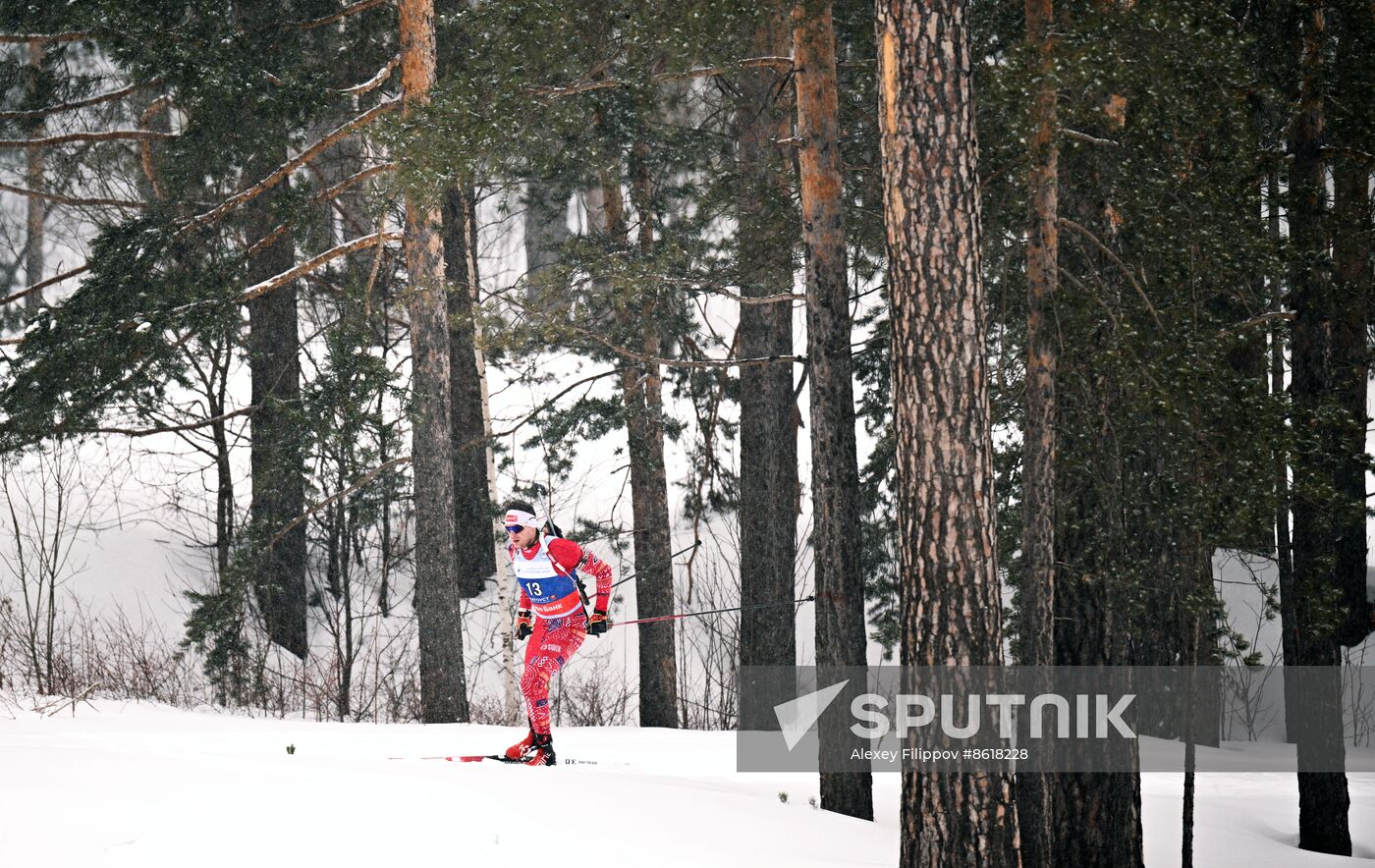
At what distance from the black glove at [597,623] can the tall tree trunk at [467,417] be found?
7.62 meters

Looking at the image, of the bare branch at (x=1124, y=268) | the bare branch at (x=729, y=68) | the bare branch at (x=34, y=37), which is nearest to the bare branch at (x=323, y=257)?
the bare branch at (x=34, y=37)

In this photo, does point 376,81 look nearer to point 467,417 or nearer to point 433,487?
point 433,487

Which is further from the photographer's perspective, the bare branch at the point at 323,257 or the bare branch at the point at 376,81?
the bare branch at the point at 323,257

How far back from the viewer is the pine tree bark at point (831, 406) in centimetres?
835

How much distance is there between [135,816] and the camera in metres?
4.99

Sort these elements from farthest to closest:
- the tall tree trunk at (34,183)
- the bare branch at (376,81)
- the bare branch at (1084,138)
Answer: the tall tree trunk at (34,183)
the bare branch at (376,81)
the bare branch at (1084,138)

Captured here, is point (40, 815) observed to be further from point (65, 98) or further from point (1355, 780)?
point (1355, 780)

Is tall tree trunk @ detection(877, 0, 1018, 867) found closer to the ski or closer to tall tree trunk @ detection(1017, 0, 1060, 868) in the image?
tall tree trunk @ detection(1017, 0, 1060, 868)

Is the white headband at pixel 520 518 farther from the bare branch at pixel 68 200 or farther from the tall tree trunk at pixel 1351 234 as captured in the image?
the bare branch at pixel 68 200

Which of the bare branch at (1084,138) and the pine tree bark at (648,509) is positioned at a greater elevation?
the bare branch at (1084,138)

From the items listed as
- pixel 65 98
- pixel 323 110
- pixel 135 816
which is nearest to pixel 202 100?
pixel 323 110

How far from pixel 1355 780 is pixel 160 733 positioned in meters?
11.9

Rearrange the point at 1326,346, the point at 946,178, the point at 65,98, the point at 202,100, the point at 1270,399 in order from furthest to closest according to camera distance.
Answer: the point at 65,98 < the point at 202,100 < the point at 1326,346 < the point at 1270,399 < the point at 946,178

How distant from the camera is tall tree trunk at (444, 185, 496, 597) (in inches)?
611
